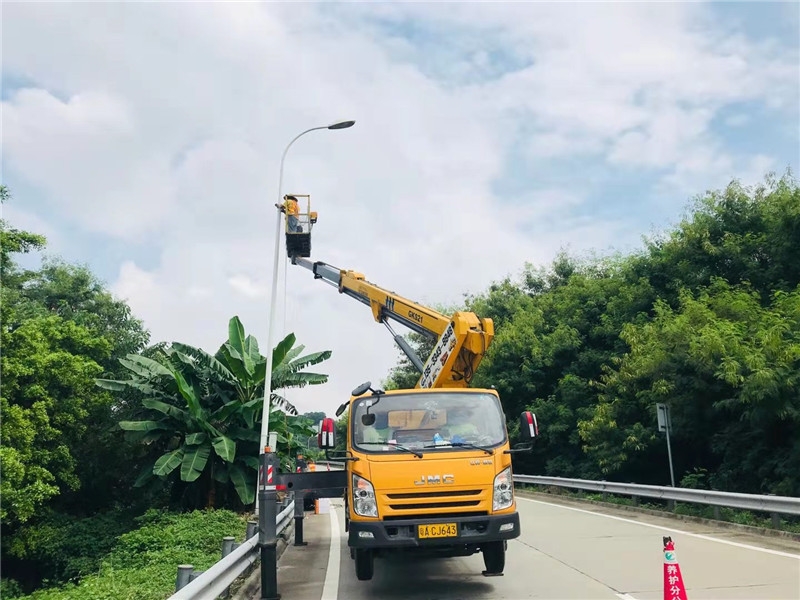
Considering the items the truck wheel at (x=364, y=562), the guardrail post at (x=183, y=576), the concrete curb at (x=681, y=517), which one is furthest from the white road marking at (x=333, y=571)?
the concrete curb at (x=681, y=517)

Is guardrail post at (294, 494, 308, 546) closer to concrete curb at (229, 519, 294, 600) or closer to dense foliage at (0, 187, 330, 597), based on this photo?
concrete curb at (229, 519, 294, 600)

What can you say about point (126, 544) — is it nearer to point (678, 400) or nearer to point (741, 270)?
point (678, 400)

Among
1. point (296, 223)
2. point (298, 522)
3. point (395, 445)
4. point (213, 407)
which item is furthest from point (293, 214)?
point (395, 445)

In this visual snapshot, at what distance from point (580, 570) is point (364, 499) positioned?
342 centimetres

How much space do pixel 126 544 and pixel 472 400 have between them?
32.2 ft

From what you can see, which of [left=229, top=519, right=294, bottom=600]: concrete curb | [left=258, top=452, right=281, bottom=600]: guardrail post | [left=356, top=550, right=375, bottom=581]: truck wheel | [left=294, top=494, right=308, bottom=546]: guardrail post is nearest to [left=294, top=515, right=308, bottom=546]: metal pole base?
[left=294, top=494, right=308, bottom=546]: guardrail post

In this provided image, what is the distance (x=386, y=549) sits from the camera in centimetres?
792

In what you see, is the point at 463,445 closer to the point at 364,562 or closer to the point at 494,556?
the point at 494,556

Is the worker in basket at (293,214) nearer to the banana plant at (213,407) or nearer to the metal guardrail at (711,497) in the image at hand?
the banana plant at (213,407)

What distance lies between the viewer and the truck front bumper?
7.52m

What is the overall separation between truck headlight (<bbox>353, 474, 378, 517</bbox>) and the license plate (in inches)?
21.2

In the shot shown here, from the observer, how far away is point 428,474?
775 cm

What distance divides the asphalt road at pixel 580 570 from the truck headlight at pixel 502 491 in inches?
40.3

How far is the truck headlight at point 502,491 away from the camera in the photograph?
7824mm
